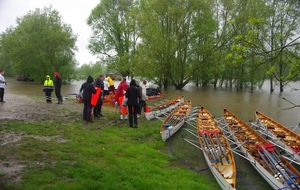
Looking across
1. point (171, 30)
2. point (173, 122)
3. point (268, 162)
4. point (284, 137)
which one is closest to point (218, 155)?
point (268, 162)

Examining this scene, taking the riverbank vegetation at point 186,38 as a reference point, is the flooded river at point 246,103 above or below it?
below

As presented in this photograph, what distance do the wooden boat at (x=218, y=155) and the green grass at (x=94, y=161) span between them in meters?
0.36

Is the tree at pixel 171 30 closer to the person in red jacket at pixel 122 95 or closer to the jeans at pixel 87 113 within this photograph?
the person in red jacket at pixel 122 95

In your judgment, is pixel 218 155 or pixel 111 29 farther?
pixel 111 29

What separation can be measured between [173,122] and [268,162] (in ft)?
19.8

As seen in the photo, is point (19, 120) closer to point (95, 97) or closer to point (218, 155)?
point (95, 97)

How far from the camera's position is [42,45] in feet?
172

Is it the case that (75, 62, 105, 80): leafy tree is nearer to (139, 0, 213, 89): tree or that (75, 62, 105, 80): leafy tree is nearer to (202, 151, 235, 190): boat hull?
(139, 0, 213, 89): tree

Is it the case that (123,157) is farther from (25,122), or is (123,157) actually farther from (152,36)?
(152,36)

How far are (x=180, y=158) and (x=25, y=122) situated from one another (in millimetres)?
6359

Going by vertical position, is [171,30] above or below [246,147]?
above

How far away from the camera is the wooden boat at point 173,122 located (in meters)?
12.5

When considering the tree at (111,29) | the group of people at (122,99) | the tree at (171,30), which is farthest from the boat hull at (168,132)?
the tree at (111,29)

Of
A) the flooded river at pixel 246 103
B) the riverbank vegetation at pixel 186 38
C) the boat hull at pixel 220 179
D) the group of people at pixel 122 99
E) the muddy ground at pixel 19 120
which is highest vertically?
the riverbank vegetation at pixel 186 38
